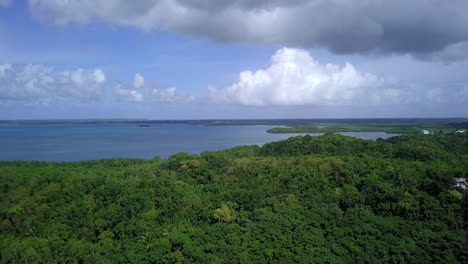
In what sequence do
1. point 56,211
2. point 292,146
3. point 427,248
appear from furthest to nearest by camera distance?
point 292,146 → point 56,211 → point 427,248

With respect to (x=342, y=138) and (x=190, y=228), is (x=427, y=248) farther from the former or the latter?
(x=342, y=138)

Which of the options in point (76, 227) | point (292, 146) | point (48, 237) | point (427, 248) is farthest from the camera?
point (292, 146)

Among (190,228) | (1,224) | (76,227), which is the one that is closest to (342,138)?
(190,228)

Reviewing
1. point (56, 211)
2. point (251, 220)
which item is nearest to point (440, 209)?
point (251, 220)

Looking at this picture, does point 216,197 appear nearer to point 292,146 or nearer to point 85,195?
point 85,195

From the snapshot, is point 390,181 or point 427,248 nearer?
point 427,248

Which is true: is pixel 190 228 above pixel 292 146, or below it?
below
